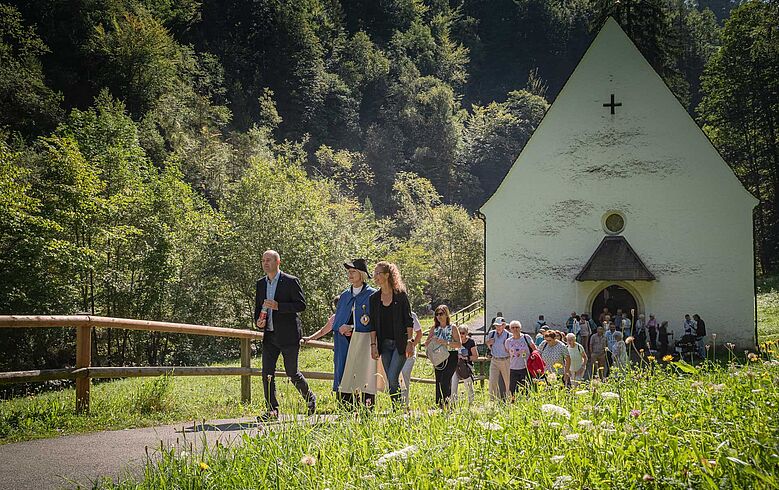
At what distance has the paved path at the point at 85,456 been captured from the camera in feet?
16.5

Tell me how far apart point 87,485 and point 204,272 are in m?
27.0

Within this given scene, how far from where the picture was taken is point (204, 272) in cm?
3117

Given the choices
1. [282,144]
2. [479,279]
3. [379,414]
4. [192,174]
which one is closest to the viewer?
[379,414]

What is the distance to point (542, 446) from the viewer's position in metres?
3.88

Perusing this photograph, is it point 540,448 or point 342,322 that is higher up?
point 342,322

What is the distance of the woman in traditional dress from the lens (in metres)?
7.80

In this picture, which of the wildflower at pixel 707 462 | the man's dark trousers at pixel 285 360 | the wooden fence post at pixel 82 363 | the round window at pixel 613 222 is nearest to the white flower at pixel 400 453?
the wildflower at pixel 707 462

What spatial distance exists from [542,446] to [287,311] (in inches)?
182

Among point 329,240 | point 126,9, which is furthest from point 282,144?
point 329,240

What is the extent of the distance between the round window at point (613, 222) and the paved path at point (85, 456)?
2079 centimetres

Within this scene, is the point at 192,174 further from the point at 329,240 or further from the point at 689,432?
the point at 689,432

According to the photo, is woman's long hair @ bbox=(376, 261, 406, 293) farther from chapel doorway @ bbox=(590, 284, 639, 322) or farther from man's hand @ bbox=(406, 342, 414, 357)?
chapel doorway @ bbox=(590, 284, 639, 322)

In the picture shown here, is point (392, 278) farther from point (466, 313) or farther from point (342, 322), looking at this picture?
point (466, 313)

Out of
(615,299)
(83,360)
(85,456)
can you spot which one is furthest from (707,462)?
(615,299)
